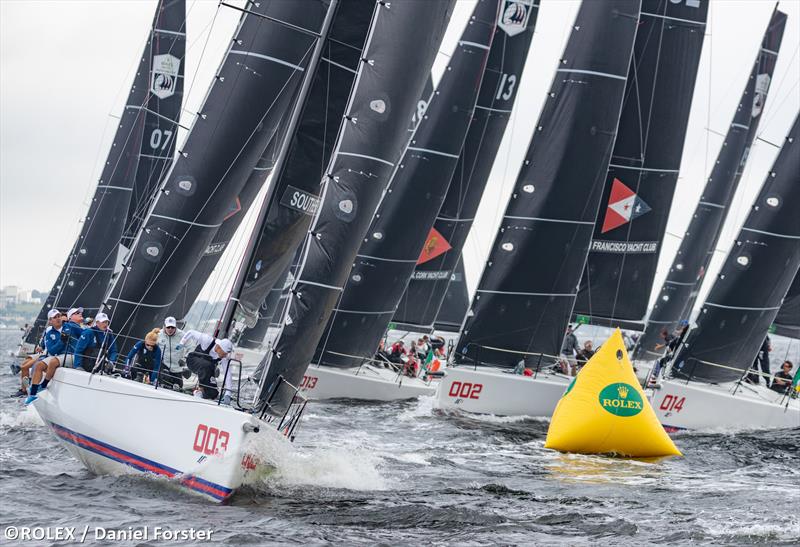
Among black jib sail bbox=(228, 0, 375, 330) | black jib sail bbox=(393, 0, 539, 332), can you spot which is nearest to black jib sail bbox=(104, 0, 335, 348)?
black jib sail bbox=(228, 0, 375, 330)

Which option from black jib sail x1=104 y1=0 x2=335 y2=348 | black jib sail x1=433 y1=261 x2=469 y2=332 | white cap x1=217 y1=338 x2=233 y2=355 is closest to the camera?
white cap x1=217 y1=338 x2=233 y2=355

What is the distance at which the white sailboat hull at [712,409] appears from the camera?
22656 millimetres

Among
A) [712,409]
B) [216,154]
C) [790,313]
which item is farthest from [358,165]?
[790,313]

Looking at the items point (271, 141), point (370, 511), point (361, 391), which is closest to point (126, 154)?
point (361, 391)

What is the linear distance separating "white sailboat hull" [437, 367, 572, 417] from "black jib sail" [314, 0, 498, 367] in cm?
321

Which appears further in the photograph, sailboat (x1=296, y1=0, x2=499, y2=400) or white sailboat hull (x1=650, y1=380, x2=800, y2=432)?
sailboat (x1=296, y1=0, x2=499, y2=400)

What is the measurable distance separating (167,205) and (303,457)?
4.85 m

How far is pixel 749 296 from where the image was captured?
2422 cm

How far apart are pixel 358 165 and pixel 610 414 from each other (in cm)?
618

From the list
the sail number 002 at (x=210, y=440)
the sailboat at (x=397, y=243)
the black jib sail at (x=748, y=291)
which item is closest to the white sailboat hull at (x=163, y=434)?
the sail number 002 at (x=210, y=440)

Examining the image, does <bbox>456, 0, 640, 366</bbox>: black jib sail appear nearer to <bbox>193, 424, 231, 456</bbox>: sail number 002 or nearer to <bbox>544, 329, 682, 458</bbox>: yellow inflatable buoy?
<bbox>544, 329, 682, 458</bbox>: yellow inflatable buoy

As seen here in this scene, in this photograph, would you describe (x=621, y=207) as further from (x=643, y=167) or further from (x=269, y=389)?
(x=269, y=389)

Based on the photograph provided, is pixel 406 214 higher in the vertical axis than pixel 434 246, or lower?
higher

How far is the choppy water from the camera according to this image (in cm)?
1148
